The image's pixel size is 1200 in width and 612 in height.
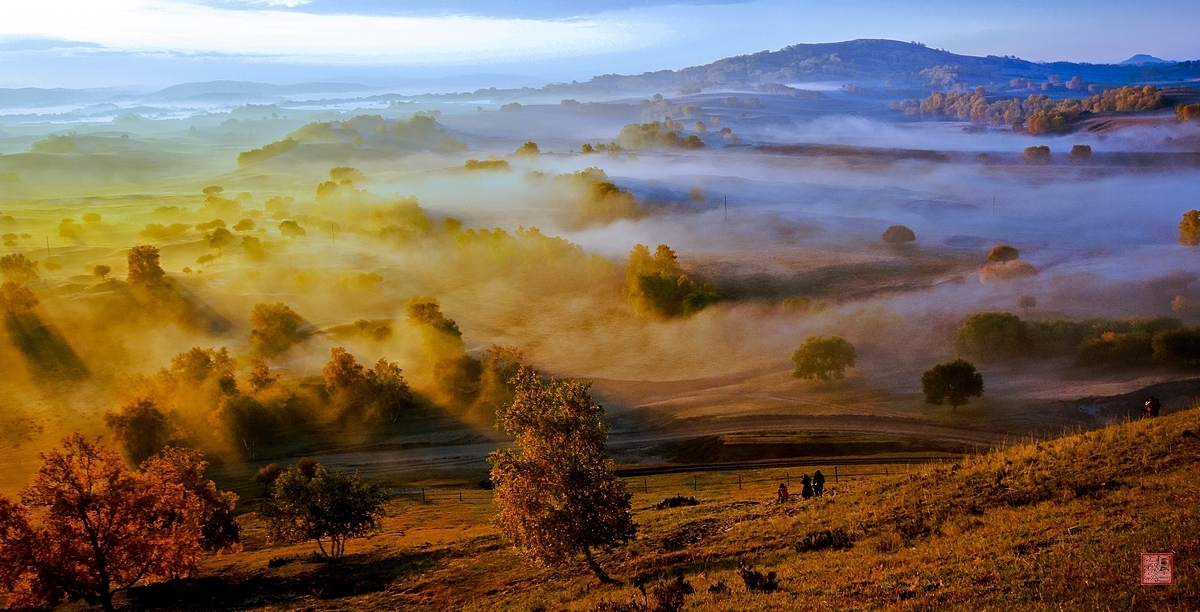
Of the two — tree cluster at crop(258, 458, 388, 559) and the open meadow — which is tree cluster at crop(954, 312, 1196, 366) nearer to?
the open meadow

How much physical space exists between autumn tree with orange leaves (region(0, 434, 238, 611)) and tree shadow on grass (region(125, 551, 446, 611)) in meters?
1.03

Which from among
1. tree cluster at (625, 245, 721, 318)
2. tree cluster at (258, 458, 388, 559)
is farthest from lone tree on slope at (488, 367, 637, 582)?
tree cluster at (625, 245, 721, 318)

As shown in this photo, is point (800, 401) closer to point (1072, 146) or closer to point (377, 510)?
point (377, 510)

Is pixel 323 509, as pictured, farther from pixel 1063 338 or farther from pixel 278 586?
pixel 1063 338

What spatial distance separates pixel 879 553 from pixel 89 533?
3026 centimetres

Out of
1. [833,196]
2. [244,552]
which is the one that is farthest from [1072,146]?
[244,552]

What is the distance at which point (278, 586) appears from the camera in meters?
34.7

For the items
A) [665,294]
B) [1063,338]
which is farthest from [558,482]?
[665,294]

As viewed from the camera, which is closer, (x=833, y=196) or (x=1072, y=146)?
(x=833, y=196)

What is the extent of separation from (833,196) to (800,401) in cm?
12115

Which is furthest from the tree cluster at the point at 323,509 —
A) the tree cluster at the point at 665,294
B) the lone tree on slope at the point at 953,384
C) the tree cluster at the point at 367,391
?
the tree cluster at the point at 665,294

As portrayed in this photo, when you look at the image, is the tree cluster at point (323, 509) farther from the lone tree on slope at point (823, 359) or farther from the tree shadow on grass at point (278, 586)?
the lone tree on slope at point (823, 359)

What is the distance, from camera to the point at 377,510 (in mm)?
41906

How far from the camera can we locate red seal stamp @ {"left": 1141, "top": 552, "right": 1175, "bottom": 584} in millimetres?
15545
